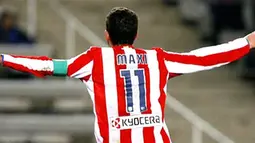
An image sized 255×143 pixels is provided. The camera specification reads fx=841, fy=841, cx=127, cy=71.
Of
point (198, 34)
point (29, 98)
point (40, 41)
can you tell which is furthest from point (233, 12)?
point (29, 98)

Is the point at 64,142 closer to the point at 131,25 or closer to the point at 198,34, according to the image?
the point at 198,34

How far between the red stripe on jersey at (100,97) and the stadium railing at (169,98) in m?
3.67

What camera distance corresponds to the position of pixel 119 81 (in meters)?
3.96

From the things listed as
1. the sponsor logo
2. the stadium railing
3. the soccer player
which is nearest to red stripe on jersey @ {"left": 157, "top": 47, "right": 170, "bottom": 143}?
the soccer player

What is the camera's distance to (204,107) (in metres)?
9.23

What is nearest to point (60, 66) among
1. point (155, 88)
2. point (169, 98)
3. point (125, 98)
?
point (125, 98)

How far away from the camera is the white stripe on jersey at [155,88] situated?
399cm

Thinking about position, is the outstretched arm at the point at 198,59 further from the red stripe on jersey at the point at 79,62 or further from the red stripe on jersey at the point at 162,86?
the red stripe on jersey at the point at 79,62

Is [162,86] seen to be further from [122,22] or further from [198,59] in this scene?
[122,22]

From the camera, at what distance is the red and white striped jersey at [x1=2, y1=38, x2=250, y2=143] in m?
3.95

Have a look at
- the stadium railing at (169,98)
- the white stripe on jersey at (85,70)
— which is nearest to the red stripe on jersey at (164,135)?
the white stripe on jersey at (85,70)

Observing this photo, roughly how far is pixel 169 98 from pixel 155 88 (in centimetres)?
439

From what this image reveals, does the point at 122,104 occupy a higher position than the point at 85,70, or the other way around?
the point at 85,70

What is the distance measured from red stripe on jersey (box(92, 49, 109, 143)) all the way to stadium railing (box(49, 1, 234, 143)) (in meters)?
3.67
